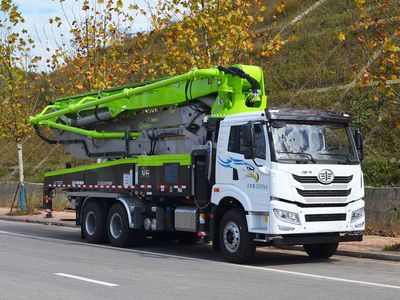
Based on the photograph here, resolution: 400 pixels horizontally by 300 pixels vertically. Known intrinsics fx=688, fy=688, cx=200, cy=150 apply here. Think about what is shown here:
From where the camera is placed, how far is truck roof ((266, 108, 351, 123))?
12.5 metres

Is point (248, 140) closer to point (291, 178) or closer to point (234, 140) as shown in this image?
point (234, 140)

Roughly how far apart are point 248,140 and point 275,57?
759 inches

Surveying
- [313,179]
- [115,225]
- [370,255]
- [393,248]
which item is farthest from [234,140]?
[115,225]

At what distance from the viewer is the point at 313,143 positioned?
12.8 meters

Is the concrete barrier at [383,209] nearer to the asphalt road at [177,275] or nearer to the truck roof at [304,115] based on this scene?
the asphalt road at [177,275]

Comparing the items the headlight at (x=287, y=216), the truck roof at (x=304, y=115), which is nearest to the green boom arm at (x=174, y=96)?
the truck roof at (x=304, y=115)

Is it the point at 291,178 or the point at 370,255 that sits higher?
the point at 291,178

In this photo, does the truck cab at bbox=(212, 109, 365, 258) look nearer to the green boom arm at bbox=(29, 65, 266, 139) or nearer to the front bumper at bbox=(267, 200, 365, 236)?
the front bumper at bbox=(267, 200, 365, 236)

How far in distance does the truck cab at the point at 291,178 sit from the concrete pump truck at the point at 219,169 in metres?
0.02

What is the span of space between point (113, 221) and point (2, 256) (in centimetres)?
328

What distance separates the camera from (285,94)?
27.3m

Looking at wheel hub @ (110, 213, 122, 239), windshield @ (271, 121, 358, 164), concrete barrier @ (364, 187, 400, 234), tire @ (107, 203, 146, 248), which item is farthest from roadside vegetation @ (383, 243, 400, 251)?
wheel hub @ (110, 213, 122, 239)

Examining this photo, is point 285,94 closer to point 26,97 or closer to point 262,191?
point 26,97

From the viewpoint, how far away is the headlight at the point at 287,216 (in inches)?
483
